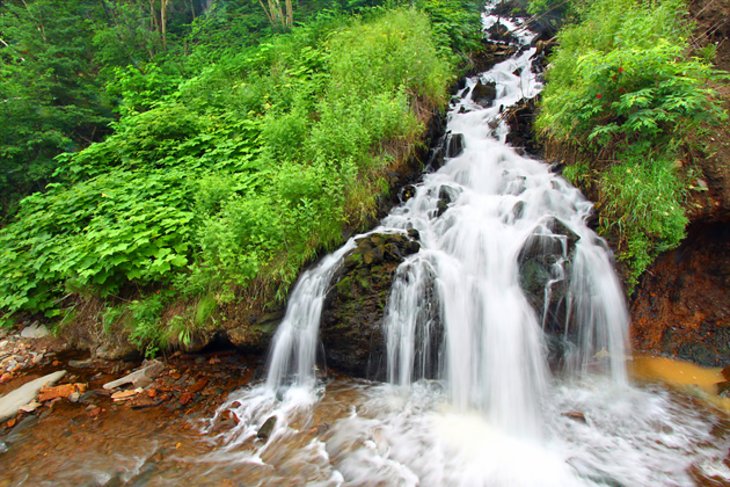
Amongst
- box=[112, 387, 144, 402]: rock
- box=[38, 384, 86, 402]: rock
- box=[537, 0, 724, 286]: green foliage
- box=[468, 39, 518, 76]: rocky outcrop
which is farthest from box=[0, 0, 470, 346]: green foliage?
box=[537, 0, 724, 286]: green foliage

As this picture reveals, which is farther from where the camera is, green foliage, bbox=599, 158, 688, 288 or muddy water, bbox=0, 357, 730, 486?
green foliage, bbox=599, 158, 688, 288

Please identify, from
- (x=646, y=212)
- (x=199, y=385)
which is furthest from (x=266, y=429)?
(x=646, y=212)

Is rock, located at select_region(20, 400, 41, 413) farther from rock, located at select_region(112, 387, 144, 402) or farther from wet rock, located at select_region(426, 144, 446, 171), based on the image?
wet rock, located at select_region(426, 144, 446, 171)

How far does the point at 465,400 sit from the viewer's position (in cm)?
413

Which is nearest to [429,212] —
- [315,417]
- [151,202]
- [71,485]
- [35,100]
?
[315,417]

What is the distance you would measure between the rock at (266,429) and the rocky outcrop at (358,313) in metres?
1.00

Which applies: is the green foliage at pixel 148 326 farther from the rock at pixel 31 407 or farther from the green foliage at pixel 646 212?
the green foliage at pixel 646 212

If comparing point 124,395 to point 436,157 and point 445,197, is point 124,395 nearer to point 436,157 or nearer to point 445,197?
point 445,197

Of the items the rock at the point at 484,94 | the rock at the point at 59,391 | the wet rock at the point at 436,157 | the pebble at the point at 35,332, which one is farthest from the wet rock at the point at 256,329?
the rock at the point at 484,94

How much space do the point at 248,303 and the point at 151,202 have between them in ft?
7.77

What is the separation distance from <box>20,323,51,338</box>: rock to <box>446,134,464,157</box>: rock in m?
7.32

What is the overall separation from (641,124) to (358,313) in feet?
13.3

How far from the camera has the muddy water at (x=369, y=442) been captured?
326 cm

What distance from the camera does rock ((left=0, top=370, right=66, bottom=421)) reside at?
4.13 m
